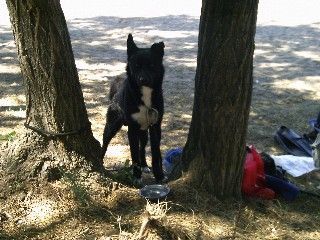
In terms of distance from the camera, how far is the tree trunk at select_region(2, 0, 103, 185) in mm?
3537

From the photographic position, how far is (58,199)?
370 centimetres

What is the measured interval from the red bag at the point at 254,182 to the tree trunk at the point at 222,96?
0.43ft

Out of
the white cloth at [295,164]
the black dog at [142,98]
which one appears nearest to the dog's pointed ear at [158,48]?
the black dog at [142,98]

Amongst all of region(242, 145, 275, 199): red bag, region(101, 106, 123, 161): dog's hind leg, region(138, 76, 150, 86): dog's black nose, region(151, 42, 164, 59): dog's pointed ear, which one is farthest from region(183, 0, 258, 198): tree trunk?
→ region(101, 106, 123, 161): dog's hind leg

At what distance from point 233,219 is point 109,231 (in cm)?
107

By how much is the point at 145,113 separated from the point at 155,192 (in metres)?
1.16

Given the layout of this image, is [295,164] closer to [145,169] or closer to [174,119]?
[145,169]

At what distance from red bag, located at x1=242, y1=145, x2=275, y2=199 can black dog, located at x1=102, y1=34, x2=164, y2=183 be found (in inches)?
41.4

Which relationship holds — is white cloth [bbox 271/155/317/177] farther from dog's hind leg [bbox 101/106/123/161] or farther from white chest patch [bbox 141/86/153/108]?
dog's hind leg [bbox 101/106/123/161]

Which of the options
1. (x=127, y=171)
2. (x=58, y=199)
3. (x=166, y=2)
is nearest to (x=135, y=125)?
(x=127, y=171)

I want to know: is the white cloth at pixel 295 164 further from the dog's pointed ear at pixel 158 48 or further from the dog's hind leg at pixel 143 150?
the dog's pointed ear at pixel 158 48

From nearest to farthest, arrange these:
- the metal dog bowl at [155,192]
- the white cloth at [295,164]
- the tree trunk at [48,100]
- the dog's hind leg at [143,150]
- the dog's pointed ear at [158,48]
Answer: the tree trunk at [48,100] → the metal dog bowl at [155,192] → the dog's pointed ear at [158,48] → the white cloth at [295,164] → the dog's hind leg at [143,150]

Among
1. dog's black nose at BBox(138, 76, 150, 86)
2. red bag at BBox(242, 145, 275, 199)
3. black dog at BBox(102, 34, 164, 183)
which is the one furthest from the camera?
black dog at BBox(102, 34, 164, 183)

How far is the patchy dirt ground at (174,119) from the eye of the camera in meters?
3.55
